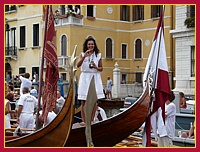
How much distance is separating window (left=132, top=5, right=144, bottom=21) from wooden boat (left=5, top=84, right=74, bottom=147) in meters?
20.5

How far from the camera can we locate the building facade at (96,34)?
23.8 metres

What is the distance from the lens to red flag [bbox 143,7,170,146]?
5.46 metres

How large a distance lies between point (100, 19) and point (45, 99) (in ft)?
63.6

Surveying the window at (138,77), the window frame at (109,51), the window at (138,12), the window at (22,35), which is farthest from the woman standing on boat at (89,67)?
the window at (22,35)

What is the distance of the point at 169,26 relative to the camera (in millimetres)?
23188

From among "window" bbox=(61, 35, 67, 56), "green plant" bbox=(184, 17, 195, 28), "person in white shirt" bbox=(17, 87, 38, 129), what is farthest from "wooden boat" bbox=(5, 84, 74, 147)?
"window" bbox=(61, 35, 67, 56)

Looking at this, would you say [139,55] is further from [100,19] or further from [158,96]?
[158,96]

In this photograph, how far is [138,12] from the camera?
25484 millimetres

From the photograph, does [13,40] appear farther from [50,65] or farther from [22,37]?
[50,65]

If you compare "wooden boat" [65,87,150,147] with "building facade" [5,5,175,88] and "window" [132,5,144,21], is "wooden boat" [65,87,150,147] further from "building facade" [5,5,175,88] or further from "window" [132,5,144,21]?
"window" [132,5,144,21]

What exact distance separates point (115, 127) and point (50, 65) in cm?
113

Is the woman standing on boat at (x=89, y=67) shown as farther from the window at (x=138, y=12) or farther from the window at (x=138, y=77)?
the window at (x=138, y=12)

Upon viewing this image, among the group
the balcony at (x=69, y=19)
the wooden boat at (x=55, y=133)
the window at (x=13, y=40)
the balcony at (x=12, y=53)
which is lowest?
the wooden boat at (x=55, y=133)

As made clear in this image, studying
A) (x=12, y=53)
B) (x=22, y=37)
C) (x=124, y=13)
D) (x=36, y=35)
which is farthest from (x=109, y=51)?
(x=12, y=53)
